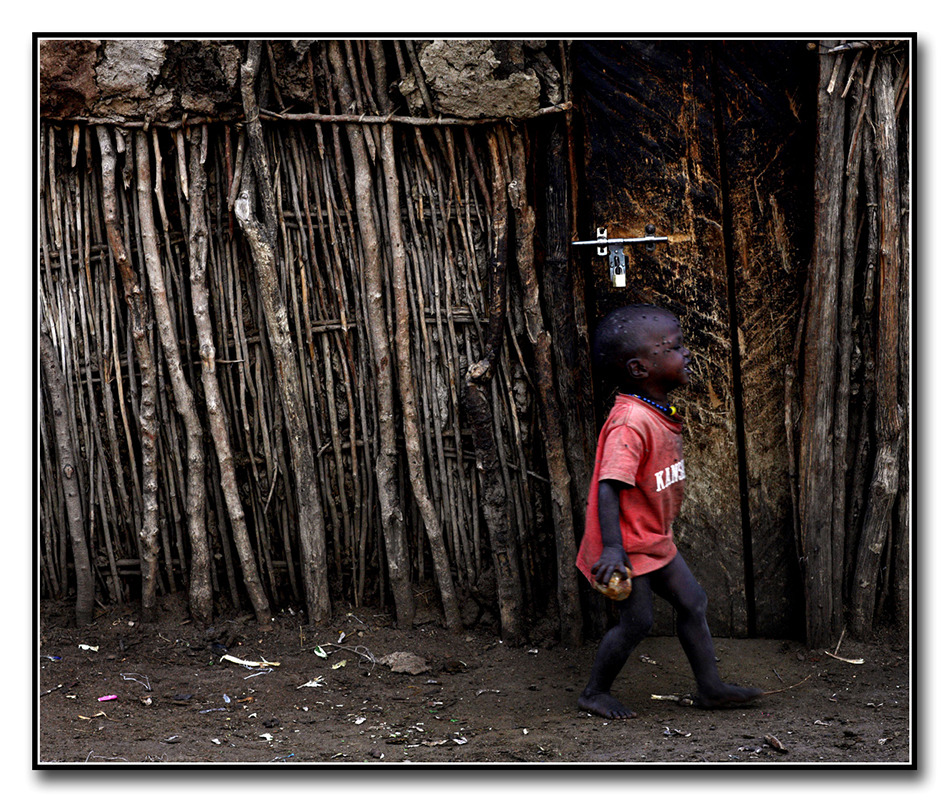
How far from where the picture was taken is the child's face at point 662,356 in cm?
329

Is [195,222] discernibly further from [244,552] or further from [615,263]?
[615,263]

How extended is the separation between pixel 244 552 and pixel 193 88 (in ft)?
6.29

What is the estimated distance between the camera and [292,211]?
157 inches

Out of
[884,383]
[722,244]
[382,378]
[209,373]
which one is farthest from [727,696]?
[209,373]

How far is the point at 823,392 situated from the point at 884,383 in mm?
221

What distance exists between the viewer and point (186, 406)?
4.03m

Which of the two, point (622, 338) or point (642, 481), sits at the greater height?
point (622, 338)

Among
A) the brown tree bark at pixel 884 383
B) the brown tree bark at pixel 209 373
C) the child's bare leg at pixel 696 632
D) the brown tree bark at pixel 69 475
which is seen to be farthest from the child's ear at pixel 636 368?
the brown tree bark at pixel 69 475

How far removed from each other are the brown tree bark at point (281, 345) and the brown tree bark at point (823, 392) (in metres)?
2.00

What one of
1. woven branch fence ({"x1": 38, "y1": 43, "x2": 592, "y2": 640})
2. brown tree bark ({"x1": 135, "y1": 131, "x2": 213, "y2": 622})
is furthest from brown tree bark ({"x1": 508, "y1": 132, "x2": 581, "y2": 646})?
brown tree bark ({"x1": 135, "y1": 131, "x2": 213, "y2": 622})

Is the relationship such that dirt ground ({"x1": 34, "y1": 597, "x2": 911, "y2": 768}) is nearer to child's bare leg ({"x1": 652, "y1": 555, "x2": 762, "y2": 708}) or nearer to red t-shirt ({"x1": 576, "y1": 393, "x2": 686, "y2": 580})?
child's bare leg ({"x1": 652, "y1": 555, "x2": 762, "y2": 708})

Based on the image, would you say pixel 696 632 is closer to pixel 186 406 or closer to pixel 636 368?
pixel 636 368

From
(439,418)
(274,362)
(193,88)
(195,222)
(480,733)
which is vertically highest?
(193,88)
